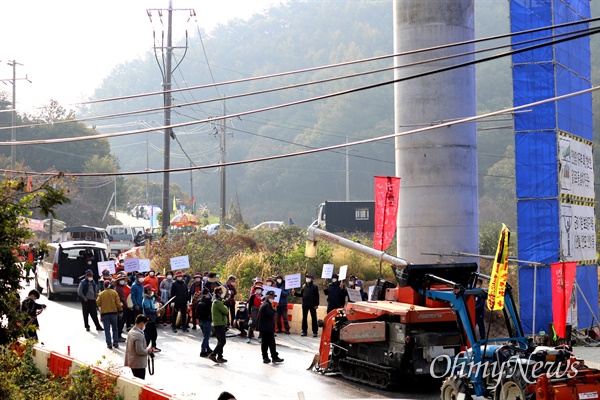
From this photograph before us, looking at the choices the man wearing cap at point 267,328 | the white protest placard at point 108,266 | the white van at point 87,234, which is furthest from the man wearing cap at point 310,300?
the white van at point 87,234

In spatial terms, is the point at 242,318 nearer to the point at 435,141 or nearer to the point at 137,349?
the point at 435,141

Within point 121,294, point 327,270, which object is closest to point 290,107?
point 327,270

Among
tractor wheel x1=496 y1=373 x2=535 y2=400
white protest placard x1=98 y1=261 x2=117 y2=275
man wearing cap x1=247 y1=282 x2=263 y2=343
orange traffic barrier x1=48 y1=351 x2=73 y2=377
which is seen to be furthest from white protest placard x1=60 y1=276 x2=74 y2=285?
tractor wheel x1=496 y1=373 x2=535 y2=400

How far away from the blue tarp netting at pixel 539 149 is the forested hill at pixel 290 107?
68.2m

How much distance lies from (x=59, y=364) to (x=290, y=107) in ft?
378

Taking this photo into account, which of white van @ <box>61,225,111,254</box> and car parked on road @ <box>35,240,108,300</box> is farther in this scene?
white van @ <box>61,225,111,254</box>

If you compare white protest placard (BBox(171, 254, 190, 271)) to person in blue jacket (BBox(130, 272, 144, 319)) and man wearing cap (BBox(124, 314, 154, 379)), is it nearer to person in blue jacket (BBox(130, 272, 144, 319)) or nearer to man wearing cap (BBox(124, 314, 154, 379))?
person in blue jacket (BBox(130, 272, 144, 319))

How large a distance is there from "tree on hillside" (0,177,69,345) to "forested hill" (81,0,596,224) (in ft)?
258

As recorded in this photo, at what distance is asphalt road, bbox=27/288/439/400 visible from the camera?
1550 cm

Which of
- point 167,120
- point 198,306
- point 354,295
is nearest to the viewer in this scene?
point 198,306

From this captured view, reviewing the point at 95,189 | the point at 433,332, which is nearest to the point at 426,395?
the point at 433,332

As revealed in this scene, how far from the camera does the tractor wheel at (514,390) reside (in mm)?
11852

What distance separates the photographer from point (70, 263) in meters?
29.5

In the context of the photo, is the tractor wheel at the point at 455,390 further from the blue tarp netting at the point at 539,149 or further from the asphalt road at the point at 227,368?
the blue tarp netting at the point at 539,149
